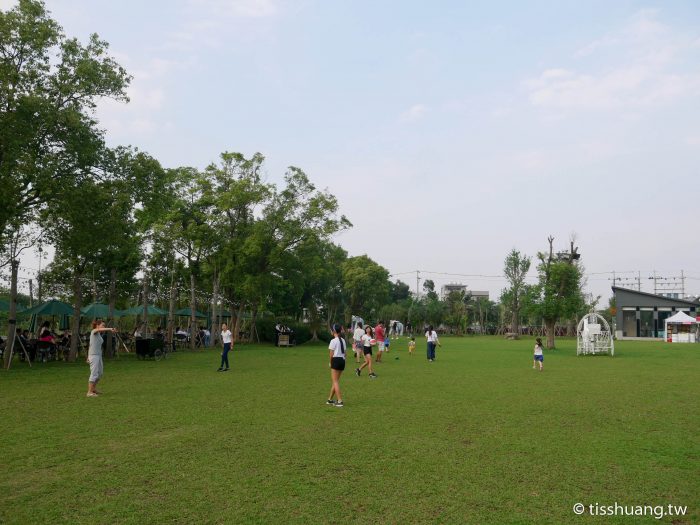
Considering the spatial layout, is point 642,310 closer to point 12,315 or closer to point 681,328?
point 681,328

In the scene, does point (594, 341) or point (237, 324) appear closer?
point (594, 341)

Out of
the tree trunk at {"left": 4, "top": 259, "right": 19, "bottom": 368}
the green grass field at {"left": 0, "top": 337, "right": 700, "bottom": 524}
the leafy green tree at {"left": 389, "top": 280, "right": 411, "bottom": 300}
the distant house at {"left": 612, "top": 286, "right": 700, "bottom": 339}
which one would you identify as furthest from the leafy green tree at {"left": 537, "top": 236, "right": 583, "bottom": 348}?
the leafy green tree at {"left": 389, "top": 280, "right": 411, "bottom": 300}

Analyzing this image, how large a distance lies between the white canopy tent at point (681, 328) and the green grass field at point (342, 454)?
131 ft

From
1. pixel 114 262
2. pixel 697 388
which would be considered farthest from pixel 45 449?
pixel 114 262

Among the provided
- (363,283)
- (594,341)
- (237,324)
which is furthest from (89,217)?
(363,283)

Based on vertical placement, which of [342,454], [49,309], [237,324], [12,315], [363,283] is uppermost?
[363,283]

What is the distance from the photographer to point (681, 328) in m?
51.8

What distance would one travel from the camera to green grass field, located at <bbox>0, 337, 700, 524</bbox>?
519cm

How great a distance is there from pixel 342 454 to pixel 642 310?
60.1 m

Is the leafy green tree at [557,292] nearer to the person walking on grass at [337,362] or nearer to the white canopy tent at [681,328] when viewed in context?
the white canopy tent at [681,328]

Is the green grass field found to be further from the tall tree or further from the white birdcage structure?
the tall tree

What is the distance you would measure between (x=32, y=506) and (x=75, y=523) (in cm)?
74

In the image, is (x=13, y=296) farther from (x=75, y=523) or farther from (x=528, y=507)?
(x=528, y=507)

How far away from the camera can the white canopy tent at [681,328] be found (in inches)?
1873
